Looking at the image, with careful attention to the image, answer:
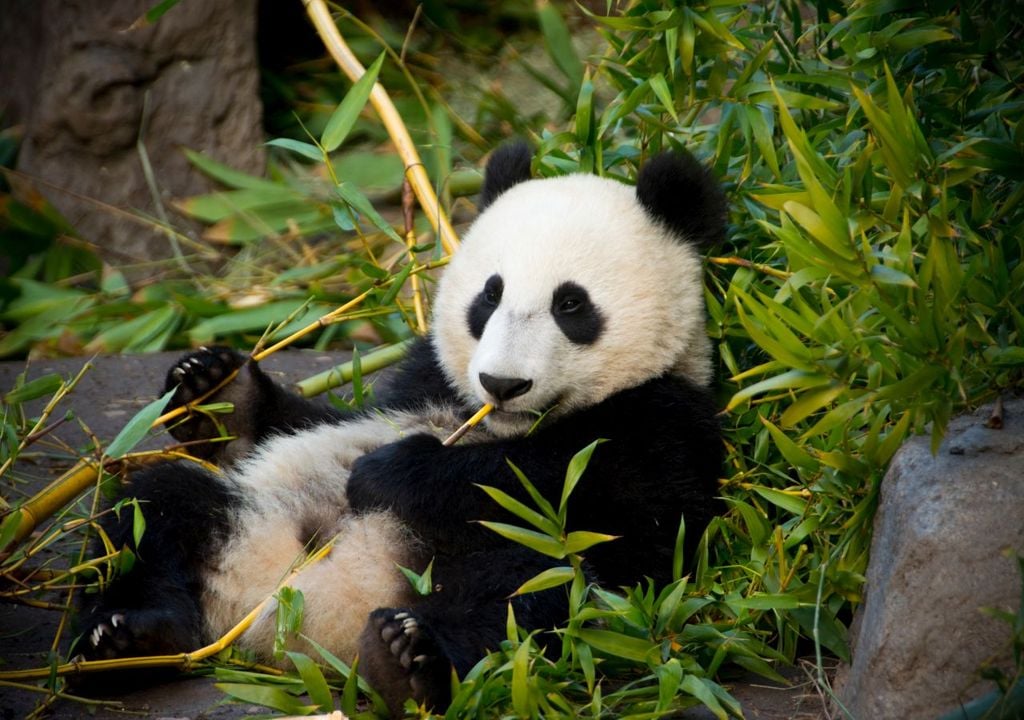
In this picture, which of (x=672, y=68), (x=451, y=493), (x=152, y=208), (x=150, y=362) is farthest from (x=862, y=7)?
(x=152, y=208)

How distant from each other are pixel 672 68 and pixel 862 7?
19.2 inches

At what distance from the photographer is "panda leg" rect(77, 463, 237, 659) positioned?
93.9 inches

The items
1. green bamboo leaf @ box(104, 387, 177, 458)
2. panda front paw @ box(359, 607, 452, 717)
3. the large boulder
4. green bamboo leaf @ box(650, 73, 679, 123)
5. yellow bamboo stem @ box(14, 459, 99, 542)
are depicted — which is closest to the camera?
panda front paw @ box(359, 607, 452, 717)

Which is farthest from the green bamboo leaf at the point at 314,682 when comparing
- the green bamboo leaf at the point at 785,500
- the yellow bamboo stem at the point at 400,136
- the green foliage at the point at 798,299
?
the yellow bamboo stem at the point at 400,136

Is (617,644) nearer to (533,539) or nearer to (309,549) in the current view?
(533,539)

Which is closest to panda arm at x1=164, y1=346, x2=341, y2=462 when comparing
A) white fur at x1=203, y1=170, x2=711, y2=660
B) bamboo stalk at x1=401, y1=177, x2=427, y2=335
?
white fur at x1=203, y1=170, x2=711, y2=660

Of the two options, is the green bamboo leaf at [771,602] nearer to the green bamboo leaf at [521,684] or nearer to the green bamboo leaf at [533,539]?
the green bamboo leaf at [533,539]

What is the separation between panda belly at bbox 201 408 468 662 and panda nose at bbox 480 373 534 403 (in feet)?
1.15

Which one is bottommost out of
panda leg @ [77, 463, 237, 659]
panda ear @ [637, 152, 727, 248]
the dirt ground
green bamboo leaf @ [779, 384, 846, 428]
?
the dirt ground

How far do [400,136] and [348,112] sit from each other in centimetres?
43

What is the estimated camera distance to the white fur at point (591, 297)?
102 inches

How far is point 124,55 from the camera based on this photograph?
5207 millimetres

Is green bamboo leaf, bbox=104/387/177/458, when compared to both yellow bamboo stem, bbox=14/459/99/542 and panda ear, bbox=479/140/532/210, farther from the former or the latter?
panda ear, bbox=479/140/532/210

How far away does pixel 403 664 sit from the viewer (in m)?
2.17
